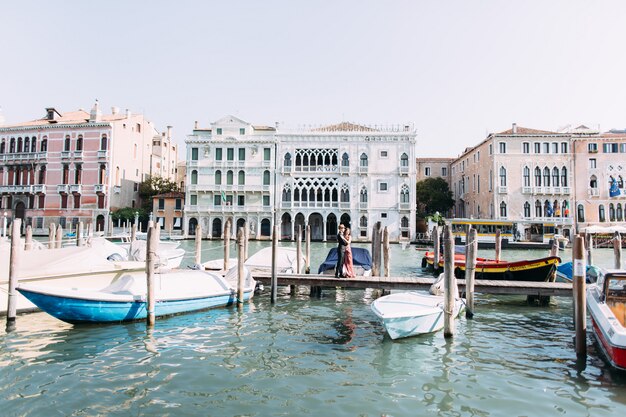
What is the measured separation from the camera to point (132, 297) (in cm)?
876

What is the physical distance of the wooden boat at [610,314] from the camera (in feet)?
20.0

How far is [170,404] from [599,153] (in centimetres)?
4113

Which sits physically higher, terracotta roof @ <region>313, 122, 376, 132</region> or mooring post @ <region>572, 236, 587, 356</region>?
terracotta roof @ <region>313, 122, 376, 132</region>

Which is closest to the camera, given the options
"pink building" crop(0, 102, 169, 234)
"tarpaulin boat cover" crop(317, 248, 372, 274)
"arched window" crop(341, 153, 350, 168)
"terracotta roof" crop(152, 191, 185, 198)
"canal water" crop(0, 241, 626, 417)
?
"canal water" crop(0, 241, 626, 417)

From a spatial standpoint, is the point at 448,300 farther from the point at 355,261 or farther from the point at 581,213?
the point at 581,213

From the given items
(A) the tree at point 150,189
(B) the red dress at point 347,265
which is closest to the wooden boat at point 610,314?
(B) the red dress at point 347,265

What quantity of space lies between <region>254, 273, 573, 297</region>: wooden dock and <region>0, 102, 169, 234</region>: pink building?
31829mm

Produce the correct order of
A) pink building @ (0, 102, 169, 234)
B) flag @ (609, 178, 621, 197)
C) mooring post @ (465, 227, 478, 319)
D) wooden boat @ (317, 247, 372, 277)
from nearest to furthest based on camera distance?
mooring post @ (465, 227, 478, 319) → wooden boat @ (317, 247, 372, 277) → flag @ (609, 178, 621, 197) → pink building @ (0, 102, 169, 234)

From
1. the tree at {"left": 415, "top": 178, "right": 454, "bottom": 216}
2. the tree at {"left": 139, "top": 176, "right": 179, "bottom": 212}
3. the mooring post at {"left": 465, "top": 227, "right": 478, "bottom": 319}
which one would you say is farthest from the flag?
the tree at {"left": 139, "top": 176, "right": 179, "bottom": 212}

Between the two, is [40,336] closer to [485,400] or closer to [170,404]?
A: [170,404]

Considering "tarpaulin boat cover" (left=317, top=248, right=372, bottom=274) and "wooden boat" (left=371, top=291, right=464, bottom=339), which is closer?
"wooden boat" (left=371, top=291, right=464, bottom=339)

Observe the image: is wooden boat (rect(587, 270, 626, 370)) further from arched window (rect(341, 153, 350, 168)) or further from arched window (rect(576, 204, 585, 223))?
arched window (rect(576, 204, 585, 223))

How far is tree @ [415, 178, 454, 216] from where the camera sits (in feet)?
152

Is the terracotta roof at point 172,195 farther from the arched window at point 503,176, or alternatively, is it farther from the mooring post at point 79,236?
the arched window at point 503,176
